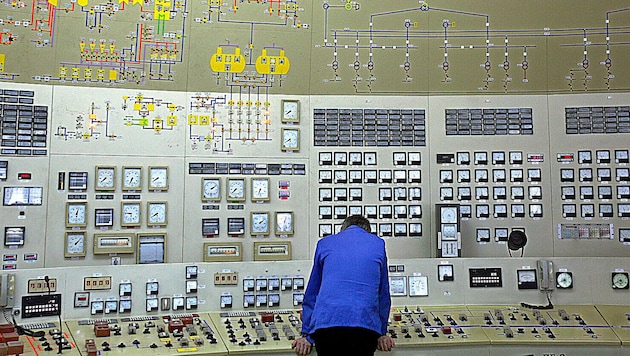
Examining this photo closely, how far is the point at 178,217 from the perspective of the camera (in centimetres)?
436

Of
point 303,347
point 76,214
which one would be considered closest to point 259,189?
point 76,214

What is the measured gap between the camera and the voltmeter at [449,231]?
14.4 ft

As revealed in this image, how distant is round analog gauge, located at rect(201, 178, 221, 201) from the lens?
4.39 metres

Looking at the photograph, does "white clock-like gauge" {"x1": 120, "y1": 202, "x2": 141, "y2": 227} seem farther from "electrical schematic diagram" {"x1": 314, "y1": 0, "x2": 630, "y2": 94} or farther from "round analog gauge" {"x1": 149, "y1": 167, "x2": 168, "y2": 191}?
"electrical schematic diagram" {"x1": 314, "y1": 0, "x2": 630, "y2": 94}

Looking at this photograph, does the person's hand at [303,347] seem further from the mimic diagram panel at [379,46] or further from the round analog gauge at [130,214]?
the mimic diagram panel at [379,46]

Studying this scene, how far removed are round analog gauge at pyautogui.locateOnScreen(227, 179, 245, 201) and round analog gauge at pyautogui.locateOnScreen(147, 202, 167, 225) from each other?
0.47 m

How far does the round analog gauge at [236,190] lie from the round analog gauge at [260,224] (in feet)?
0.53

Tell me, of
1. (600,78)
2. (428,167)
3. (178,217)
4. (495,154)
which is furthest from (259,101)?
(600,78)

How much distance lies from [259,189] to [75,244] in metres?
1.32

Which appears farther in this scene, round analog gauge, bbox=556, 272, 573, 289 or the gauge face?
the gauge face

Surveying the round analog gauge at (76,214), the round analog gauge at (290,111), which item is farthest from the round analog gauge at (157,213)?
the round analog gauge at (290,111)

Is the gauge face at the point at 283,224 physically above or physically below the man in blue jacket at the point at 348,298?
above

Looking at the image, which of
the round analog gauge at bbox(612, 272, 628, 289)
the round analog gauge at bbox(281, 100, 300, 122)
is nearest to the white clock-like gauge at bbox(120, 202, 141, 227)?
the round analog gauge at bbox(281, 100, 300, 122)

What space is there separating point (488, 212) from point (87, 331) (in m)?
2.88
